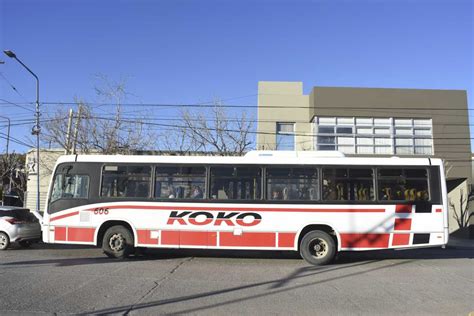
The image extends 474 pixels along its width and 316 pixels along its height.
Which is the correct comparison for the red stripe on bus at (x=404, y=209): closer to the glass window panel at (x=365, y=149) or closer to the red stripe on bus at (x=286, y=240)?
the red stripe on bus at (x=286, y=240)

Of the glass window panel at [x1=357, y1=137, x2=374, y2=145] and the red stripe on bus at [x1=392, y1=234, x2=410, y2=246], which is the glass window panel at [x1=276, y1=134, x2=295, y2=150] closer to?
the glass window panel at [x1=357, y1=137, x2=374, y2=145]

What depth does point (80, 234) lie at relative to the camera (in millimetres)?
11766

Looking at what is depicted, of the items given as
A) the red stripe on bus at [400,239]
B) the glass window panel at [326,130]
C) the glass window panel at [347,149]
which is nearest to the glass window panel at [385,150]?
the glass window panel at [347,149]

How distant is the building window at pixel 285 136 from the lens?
2723 centimetres

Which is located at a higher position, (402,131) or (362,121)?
(362,121)

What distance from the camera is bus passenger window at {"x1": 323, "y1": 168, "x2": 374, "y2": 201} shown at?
11.5 m

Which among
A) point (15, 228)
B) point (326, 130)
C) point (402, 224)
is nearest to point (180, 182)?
point (15, 228)

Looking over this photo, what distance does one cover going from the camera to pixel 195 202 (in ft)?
38.3

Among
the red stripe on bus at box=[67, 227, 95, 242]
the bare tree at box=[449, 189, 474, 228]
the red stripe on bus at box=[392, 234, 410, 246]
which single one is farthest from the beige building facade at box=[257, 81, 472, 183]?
the red stripe on bus at box=[67, 227, 95, 242]

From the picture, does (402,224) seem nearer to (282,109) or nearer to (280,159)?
(280,159)

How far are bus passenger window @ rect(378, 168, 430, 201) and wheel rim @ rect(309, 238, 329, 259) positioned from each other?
2.03 metres

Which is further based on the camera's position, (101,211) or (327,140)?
(327,140)

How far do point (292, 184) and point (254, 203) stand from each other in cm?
120

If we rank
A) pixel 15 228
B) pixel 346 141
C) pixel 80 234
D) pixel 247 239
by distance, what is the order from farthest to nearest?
pixel 346 141, pixel 15 228, pixel 80 234, pixel 247 239
